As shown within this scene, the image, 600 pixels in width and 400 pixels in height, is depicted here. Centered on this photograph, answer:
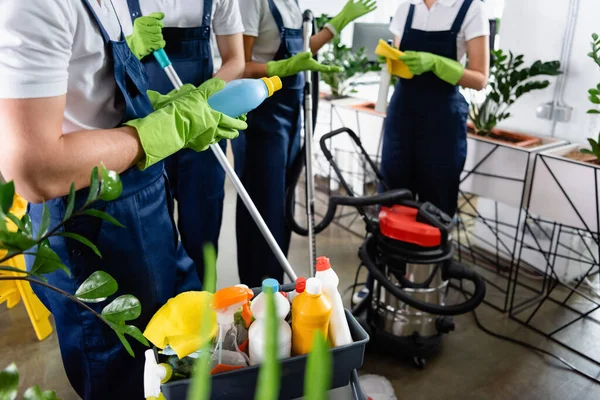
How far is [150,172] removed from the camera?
1.04 meters

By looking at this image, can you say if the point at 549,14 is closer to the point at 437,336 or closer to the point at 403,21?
the point at 403,21

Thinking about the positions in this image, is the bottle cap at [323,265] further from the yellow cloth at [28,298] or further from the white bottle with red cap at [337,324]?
the yellow cloth at [28,298]

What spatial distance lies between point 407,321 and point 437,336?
0.14m

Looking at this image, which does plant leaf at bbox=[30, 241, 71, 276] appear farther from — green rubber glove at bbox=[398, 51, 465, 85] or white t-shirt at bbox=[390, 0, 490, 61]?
white t-shirt at bbox=[390, 0, 490, 61]

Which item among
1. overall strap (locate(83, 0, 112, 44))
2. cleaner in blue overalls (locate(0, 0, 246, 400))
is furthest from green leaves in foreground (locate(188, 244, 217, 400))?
overall strap (locate(83, 0, 112, 44))

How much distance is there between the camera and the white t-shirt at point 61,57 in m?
0.72

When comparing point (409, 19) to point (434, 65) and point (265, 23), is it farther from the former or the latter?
point (265, 23)

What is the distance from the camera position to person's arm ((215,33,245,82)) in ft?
5.74

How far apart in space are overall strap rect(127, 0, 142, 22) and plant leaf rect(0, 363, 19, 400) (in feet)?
4.62

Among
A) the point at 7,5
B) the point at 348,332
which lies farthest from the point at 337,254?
the point at 7,5

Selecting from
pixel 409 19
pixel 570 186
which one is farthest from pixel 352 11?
pixel 570 186

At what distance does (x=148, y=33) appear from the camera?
142 centimetres

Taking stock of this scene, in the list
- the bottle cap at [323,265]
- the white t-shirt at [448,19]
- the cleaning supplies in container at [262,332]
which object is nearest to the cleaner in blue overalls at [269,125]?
the white t-shirt at [448,19]

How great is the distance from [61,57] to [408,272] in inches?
53.9
